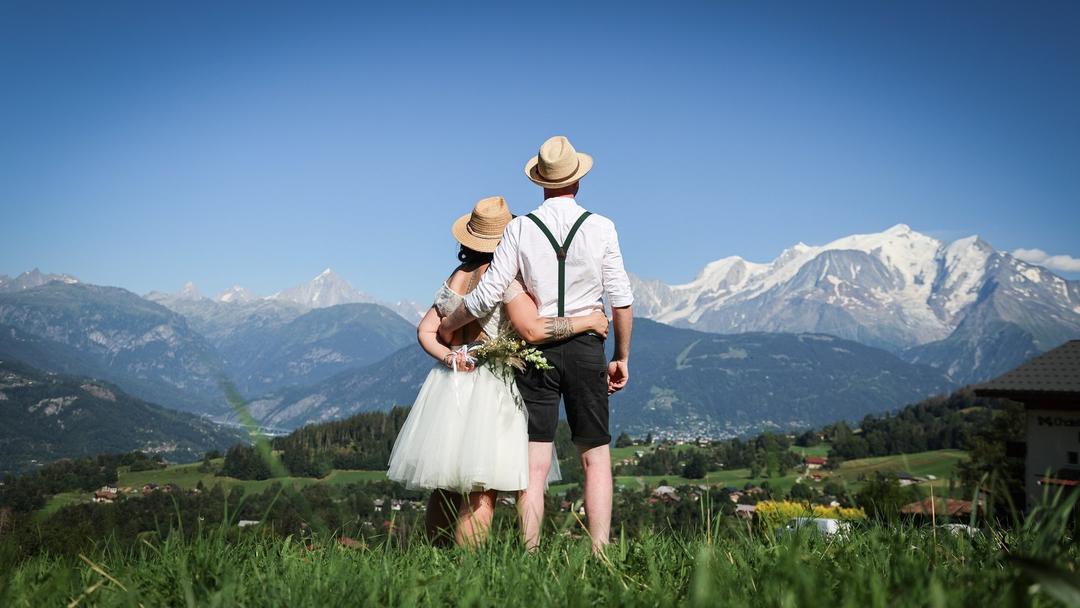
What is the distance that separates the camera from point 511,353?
471cm

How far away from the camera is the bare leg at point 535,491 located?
14.3 feet

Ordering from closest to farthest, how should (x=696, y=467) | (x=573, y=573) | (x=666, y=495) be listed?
(x=573, y=573) → (x=696, y=467) → (x=666, y=495)

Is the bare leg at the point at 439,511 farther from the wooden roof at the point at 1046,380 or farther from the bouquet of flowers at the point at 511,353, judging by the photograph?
the wooden roof at the point at 1046,380

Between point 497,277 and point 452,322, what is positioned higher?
point 497,277

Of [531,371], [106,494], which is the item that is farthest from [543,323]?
[106,494]

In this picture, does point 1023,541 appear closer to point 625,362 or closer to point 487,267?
point 625,362

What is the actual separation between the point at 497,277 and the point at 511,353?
45cm

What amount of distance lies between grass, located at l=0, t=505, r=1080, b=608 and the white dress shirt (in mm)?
1630

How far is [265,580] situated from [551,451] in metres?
2.46

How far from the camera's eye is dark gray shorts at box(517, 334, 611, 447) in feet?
15.4

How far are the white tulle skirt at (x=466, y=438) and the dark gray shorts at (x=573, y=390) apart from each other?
3.6 inches

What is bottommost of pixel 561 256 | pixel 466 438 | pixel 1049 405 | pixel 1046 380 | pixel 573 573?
pixel 573 573

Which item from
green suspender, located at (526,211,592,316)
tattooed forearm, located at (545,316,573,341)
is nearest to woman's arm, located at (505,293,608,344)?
tattooed forearm, located at (545,316,573,341)

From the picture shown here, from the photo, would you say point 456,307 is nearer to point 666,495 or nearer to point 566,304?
point 566,304
